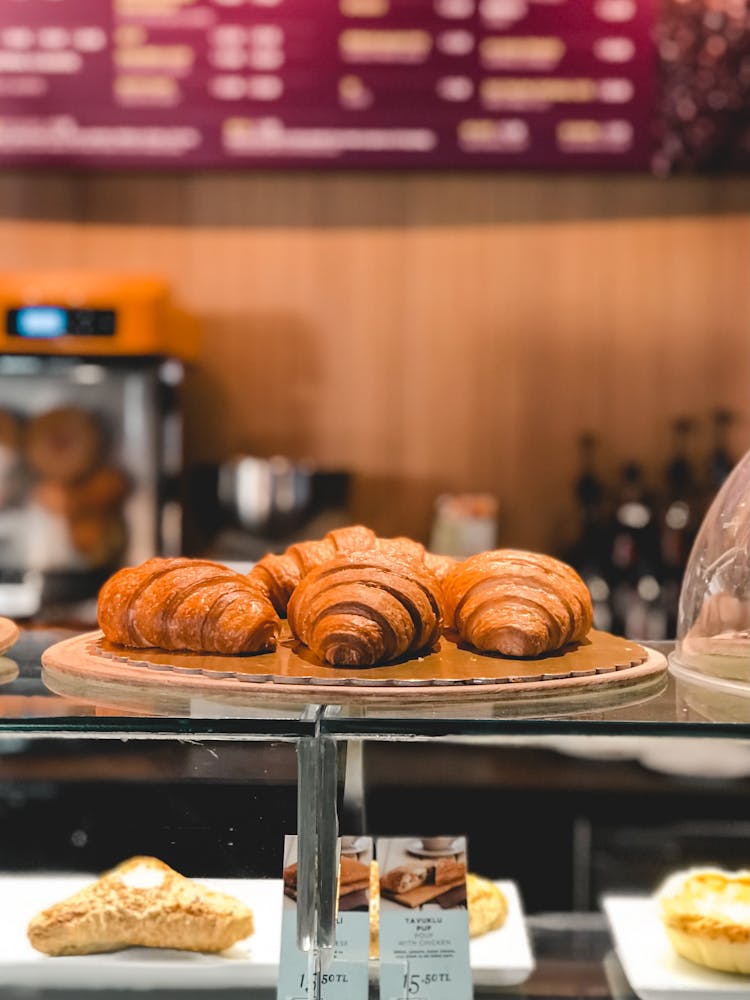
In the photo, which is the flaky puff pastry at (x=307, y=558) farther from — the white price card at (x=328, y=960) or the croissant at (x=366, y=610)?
the white price card at (x=328, y=960)

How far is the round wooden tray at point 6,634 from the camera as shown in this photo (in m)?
0.92

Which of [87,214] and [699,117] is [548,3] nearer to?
[699,117]

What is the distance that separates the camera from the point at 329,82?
2.75m

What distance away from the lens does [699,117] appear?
2721 millimetres

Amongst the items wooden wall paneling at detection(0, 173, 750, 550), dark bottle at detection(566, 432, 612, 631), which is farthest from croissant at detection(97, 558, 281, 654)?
wooden wall paneling at detection(0, 173, 750, 550)

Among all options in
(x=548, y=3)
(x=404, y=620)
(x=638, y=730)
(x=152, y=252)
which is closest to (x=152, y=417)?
(x=152, y=252)

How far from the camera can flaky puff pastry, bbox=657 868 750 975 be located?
96 centimetres

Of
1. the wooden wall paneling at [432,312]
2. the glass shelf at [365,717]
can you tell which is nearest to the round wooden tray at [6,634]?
the glass shelf at [365,717]

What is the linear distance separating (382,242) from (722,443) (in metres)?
0.97

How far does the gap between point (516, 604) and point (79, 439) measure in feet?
5.68

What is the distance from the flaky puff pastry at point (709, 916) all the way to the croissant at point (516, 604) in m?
0.27

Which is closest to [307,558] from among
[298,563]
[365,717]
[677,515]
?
[298,563]

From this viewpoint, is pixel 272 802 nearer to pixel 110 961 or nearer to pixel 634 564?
pixel 110 961

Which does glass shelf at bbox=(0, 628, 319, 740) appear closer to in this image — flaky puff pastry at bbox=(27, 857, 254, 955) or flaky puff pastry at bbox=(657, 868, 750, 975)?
flaky puff pastry at bbox=(27, 857, 254, 955)
